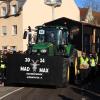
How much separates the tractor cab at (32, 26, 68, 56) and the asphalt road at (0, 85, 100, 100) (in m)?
2.64

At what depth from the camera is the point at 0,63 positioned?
103 ft

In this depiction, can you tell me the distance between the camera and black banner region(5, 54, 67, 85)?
26141mm

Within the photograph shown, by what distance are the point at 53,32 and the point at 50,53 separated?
1.84 meters

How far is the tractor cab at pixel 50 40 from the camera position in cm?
2800

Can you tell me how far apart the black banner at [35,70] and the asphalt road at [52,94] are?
555 mm

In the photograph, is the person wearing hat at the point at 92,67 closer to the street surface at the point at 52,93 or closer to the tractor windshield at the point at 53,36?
the tractor windshield at the point at 53,36

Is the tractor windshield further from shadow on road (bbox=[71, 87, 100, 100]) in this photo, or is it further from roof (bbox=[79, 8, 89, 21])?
roof (bbox=[79, 8, 89, 21])

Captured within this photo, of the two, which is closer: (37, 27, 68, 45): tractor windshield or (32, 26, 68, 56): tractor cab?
(32, 26, 68, 56): tractor cab

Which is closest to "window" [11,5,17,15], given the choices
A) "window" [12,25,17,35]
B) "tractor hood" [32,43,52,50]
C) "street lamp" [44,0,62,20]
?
"window" [12,25,17,35]

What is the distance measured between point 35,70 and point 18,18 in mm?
41888

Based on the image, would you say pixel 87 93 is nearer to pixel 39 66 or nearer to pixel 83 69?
pixel 39 66

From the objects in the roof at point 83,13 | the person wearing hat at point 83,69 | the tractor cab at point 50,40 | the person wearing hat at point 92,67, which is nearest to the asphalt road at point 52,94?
the tractor cab at point 50,40

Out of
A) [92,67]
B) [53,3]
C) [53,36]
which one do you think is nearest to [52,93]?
[53,36]

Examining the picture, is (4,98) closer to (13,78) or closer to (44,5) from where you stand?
(13,78)
